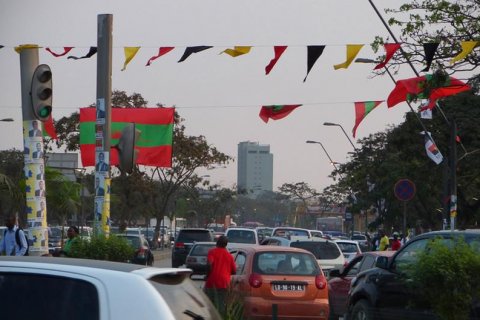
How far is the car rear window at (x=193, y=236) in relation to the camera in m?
39.3

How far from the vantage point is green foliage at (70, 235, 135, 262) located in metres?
15.1

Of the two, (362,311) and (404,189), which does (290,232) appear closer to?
(404,189)

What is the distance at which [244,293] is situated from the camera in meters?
16.2

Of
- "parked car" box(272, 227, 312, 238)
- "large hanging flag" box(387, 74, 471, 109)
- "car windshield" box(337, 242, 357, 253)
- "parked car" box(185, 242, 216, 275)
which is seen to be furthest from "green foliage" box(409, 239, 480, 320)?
"parked car" box(272, 227, 312, 238)

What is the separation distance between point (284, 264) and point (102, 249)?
10.4ft

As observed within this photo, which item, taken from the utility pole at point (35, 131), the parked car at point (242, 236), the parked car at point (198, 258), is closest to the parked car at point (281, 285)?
the utility pole at point (35, 131)

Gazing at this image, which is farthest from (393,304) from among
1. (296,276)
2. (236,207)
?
(236,207)

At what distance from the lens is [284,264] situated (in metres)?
16.6

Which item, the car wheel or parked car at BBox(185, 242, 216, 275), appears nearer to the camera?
the car wheel

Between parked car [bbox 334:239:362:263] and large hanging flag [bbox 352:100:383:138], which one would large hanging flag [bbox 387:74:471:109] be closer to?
large hanging flag [bbox 352:100:383:138]

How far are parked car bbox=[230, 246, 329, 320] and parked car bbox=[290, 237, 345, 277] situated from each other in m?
6.80

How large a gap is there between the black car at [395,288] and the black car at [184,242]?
79.9ft

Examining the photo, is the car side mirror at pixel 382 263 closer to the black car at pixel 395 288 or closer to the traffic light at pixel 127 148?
the black car at pixel 395 288

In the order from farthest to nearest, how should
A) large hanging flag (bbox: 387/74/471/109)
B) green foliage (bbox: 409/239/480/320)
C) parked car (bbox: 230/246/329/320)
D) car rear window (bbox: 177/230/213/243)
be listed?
car rear window (bbox: 177/230/213/243)
large hanging flag (bbox: 387/74/471/109)
parked car (bbox: 230/246/329/320)
green foliage (bbox: 409/239/480/320)
